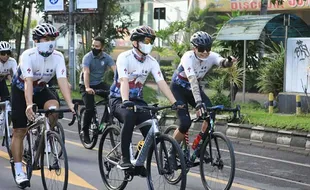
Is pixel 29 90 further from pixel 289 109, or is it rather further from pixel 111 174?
pixel 289 109

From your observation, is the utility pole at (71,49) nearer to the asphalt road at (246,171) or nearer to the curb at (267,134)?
the curb at (267,134)

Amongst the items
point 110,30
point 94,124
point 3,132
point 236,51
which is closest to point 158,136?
point 3,132

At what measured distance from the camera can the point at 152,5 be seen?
4756 centimetres

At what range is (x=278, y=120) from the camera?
490 inches

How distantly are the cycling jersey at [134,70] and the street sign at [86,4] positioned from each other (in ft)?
49.9

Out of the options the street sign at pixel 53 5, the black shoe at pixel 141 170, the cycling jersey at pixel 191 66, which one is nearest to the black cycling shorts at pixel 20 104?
the black shoe at pixel 141 170

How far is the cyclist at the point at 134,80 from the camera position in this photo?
261 inches

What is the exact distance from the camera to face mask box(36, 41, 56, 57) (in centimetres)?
680

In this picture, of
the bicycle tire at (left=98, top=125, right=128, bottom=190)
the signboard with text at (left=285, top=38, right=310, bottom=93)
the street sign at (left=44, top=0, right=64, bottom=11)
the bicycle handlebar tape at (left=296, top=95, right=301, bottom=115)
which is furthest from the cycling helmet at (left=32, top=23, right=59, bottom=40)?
the street sign at (left=44, top=0, right=64, bottom=11)

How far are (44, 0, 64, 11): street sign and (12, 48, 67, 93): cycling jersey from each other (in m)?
15.4

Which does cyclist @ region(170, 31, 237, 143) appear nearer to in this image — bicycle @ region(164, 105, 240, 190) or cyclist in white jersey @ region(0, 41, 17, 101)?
bicycle @ region(164, 105, 240, 190)

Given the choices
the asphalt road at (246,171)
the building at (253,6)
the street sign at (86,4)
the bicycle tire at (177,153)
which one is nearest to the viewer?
the bicycle tire at (177,153)

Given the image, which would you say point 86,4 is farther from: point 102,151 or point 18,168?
point 18,168

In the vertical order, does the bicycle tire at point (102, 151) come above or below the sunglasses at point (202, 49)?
below
